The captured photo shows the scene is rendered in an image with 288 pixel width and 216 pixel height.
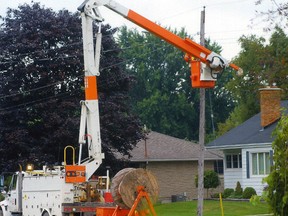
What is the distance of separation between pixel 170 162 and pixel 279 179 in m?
42.9

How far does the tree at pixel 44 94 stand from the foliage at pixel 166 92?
3968cm

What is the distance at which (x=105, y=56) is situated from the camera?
1626 inches

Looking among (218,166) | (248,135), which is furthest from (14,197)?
(218,166)

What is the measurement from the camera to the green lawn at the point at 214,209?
112ft

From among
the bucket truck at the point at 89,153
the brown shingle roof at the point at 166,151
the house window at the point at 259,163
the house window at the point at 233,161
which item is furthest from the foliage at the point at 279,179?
the brown shingle roof at the point at 166,151

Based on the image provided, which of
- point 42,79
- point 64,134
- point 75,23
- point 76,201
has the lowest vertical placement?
point 76,201

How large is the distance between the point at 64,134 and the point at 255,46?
89.2ft

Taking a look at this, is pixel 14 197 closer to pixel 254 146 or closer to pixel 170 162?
pixel 254 146

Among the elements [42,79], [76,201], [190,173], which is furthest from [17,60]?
[190,173]

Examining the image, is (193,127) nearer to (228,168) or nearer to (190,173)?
(190,173)

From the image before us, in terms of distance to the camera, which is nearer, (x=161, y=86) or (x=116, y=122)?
(x=116, y=122)

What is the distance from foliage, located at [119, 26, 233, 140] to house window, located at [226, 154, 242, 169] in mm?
33407

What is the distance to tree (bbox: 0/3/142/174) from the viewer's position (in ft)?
124

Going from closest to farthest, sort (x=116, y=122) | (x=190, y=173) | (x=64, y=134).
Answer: (x=64, y=134), (x=116, y=122), (x=190, y=173)
